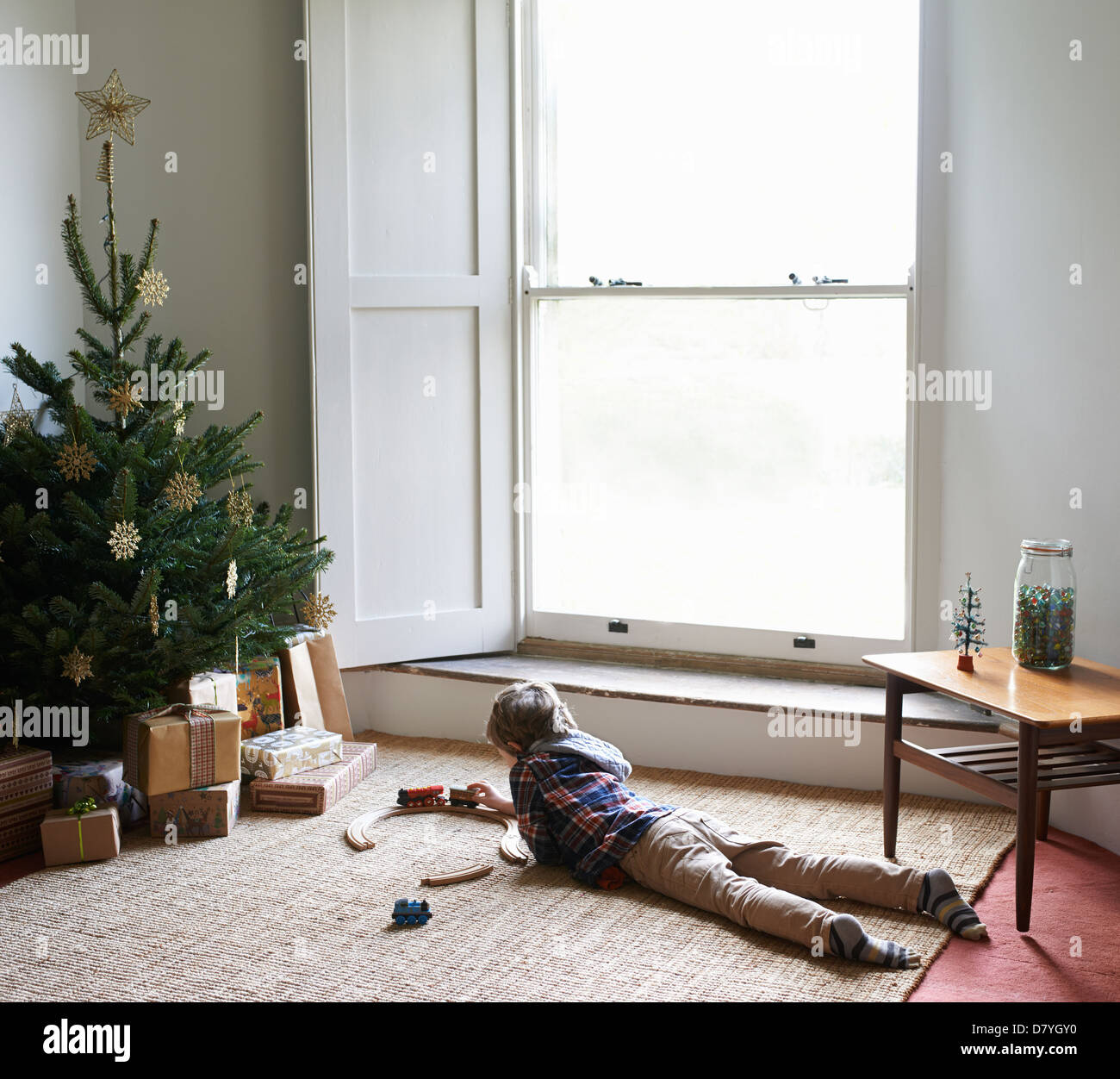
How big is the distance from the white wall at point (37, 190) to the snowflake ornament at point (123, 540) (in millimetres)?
874

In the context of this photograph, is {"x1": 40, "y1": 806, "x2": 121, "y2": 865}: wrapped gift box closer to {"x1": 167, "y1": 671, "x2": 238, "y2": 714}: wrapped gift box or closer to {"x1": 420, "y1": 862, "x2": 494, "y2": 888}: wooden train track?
{"x1": 167, "y1": 671, "x2": 238, "y2": 714}: wrapped gift box

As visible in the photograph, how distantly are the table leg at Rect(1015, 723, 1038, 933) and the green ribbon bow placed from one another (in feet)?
7.43

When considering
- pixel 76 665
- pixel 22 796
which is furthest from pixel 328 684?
pixel 22 796

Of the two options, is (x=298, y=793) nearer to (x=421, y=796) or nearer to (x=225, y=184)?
(x=421, y=796)

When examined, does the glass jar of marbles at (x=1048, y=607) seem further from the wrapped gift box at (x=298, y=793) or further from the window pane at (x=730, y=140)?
the wrapped gift box at (x=298, y=793)

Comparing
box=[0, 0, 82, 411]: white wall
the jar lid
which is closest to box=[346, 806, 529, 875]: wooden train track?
the jar lid

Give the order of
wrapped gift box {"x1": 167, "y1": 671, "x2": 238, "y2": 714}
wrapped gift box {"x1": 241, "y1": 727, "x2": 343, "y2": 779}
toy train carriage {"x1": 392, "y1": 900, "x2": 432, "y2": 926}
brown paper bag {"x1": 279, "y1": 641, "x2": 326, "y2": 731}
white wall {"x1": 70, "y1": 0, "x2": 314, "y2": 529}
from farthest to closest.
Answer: white wall {"x1": 70, "y1": 0, "x2": 314, "y2": 529}, brown paper bag {"x1": 279, "y1": 641, "x2": 326, "y2": 731}, wrapped gift box {"x1": 241, "y1": 727, "x2": 343, "y2": 779}, wrapped gift box {"x1": 167, "y1": 671, "x2": 238, "y2": 714}, toy train carriage {"x1": 392, "y1": 900, "x2": 432, "y2": 926}

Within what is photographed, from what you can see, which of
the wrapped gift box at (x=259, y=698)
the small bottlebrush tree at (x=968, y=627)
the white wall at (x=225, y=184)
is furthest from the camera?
the white wall at (x=225, y=184)

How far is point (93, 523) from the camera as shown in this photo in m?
3.16

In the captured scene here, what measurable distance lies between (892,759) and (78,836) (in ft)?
6.85

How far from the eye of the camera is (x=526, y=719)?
2.87 meters

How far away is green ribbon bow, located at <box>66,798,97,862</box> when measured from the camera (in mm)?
2949

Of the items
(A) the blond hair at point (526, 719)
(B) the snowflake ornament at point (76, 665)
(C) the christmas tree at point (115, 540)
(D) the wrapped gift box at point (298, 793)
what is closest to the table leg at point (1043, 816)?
(A) the blond hair at point (526, 719)

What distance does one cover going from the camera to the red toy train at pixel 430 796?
3299mm
